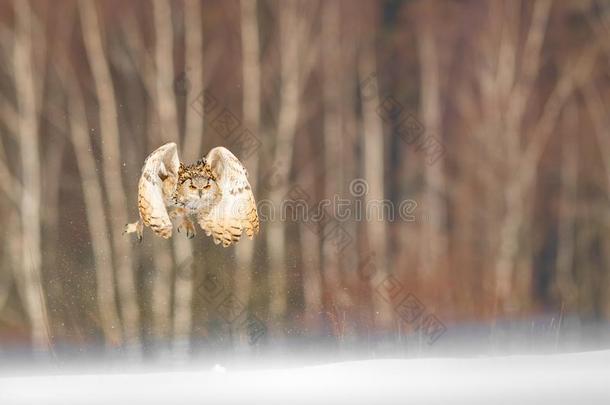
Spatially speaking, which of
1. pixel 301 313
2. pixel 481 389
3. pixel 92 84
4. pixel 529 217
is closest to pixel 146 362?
pixel 301 313

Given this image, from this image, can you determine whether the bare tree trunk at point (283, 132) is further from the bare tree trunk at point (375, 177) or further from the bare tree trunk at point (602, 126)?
the bare tree trunk at point (602, 126)

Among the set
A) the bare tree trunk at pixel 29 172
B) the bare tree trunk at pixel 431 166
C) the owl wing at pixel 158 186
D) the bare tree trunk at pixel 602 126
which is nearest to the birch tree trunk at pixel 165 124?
the bare tree trunk at pixel 29 172

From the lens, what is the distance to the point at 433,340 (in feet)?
13.8

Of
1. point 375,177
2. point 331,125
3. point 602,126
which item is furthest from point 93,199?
point 602,126

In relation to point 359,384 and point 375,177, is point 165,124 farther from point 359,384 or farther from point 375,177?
point 359,384

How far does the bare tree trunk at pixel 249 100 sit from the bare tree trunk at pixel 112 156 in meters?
0.52

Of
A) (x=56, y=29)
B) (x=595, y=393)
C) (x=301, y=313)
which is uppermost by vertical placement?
(x=56, y=29)

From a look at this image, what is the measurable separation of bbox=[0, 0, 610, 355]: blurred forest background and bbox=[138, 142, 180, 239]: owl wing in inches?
25.5

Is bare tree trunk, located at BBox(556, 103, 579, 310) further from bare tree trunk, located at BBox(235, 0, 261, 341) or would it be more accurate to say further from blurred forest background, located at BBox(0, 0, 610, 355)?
bare tree trunk, located at BBox(235, 0, 261, 341)

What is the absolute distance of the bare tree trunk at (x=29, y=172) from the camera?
397cm

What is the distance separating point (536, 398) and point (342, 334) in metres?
1.10

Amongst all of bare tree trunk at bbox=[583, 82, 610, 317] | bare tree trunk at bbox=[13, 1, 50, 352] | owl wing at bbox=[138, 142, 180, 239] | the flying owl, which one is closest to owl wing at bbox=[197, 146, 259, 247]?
the flying owl

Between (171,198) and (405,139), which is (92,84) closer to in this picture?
(171,198)

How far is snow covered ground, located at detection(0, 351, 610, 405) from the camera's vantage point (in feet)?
11.1
